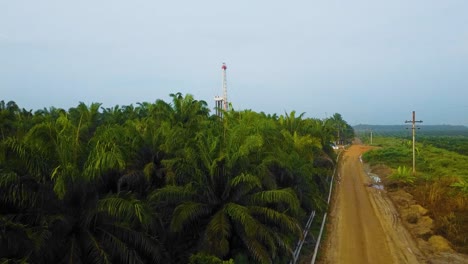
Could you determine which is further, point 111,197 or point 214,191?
point 214,191

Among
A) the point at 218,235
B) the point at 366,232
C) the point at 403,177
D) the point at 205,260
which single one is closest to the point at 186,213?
the point at 218,235

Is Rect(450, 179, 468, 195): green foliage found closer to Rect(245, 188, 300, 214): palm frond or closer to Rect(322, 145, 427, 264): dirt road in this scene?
Rect(322, 145, 427, 264): dirt road

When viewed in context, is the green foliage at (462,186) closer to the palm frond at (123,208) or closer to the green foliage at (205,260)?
the green foliage at (205,260)

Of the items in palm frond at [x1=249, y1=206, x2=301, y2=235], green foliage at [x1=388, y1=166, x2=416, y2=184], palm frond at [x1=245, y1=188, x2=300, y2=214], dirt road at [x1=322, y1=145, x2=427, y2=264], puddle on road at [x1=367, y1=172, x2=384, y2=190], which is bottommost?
dirt road at [x1=322, y1=145, x2=427, y2=264]

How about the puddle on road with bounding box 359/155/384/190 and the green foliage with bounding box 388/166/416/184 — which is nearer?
the green foliage with bounding box 388/166/416/184

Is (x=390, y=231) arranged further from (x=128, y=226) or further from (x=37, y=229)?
(x=37, y=229)

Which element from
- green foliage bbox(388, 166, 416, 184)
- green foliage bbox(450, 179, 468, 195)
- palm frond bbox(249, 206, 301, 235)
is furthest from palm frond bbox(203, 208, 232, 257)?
green foliage bbox(388, 166, 416, 184)

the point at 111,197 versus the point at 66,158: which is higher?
the point at 66,158

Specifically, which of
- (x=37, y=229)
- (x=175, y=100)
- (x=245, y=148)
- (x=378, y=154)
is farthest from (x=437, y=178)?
(x=37, y=229)
